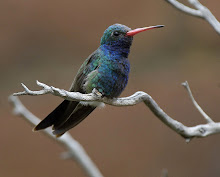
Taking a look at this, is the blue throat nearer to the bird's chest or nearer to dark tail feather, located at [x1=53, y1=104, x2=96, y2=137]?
the bird's chest

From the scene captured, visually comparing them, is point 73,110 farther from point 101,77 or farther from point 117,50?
point 117,50

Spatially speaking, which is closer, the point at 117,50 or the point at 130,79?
the point at 117,50

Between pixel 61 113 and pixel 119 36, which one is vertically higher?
pixel 119 36

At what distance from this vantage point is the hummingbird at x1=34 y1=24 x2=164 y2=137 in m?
1.72

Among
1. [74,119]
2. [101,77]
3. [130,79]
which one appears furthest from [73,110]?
[130,79]

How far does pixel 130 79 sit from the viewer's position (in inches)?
91.0

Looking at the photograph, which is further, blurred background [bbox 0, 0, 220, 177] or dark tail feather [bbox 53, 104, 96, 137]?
blurred background [bbox 0, 0, 220, 177]

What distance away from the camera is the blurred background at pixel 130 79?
2.28 m

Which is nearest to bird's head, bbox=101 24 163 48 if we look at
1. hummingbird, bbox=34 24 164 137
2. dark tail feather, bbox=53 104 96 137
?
hummingbird, bbox=34 24 164 137

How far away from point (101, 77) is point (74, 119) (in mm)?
Answer: 202

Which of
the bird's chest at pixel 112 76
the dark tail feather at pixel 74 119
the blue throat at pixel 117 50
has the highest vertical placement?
the blue throat at pixel 117 50

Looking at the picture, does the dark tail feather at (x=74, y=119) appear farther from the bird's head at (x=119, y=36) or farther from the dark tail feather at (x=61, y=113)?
the bird's head at (x=119, y=36)

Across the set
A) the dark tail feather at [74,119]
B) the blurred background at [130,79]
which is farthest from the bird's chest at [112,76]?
the blurred background at [130,79]

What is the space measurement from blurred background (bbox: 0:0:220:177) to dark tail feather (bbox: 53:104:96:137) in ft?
1.56
